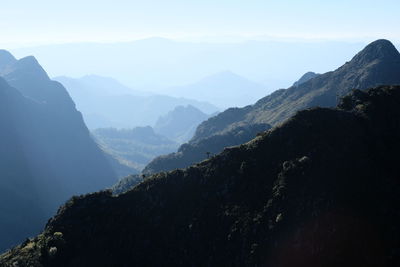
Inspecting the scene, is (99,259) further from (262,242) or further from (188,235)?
(262,242)

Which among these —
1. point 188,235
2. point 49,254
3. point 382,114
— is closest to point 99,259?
point 49,254

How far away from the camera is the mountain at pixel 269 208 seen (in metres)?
75.1

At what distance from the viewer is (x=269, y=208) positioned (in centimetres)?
8569

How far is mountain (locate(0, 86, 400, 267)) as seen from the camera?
7506cm

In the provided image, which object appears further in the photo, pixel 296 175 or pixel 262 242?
pixel 296 175

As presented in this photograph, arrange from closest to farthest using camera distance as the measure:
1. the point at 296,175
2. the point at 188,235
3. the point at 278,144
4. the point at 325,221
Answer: the point at 325,221 → the point at 296,175 → the point at 188,235 → the point at 278,144

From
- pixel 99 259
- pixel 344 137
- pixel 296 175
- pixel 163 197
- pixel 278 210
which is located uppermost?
pixel 344 137

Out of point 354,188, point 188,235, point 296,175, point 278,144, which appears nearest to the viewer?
point 354,188

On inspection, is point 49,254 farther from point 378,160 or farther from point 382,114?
point 382,114

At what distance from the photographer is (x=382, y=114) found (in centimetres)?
10275

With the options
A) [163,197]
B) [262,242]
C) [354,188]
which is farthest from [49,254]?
[354,188]

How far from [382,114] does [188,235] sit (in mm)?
55106

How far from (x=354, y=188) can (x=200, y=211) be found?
1362 inches

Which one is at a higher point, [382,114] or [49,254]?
[382,114]
